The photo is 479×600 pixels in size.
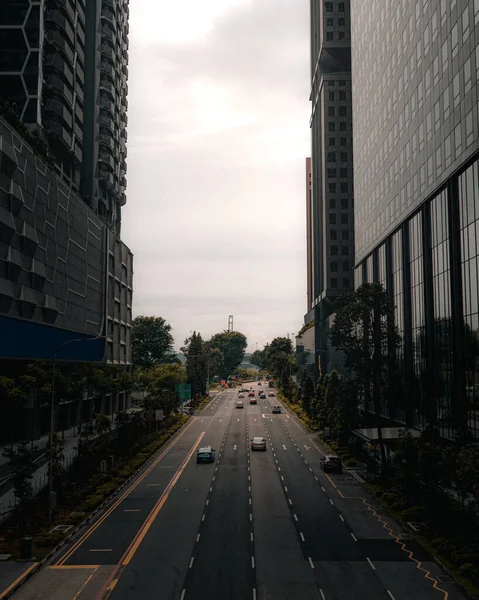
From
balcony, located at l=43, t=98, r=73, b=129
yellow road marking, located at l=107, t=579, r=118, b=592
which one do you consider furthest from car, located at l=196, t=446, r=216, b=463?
balcony, located at l=43, t=98, r=73, b=129

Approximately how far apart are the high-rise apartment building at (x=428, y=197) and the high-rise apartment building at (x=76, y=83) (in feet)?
138

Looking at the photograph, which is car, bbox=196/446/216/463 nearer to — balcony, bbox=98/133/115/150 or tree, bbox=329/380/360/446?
tree, bbox=329/380/360/446

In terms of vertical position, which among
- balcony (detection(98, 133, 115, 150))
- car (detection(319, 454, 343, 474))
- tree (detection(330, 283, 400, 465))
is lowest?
car (detection(319, 454, 343, 474))

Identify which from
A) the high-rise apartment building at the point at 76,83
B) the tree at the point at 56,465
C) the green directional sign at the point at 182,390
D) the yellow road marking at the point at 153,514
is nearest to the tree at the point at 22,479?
the tree at the point at 56,465

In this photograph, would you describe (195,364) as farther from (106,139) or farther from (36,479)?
(36,479)

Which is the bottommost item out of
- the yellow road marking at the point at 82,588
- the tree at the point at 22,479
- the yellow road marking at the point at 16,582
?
the yellow road marking at the point at 82,588

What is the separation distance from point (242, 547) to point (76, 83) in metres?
81.9

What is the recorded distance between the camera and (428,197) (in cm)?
5922

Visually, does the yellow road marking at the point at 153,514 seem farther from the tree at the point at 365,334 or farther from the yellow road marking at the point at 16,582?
the tree at the point at 365,334

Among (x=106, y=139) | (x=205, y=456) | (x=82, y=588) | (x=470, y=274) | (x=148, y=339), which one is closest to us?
(x=82, y=588)

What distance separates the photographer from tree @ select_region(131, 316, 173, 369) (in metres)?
167

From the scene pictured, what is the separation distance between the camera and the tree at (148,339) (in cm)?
16738

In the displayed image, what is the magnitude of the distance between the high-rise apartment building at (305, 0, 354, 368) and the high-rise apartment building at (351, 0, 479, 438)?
47.7 metres

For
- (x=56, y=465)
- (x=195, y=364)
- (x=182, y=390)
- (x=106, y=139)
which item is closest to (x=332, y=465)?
(x=56, y=465)
